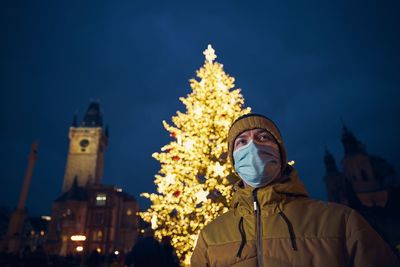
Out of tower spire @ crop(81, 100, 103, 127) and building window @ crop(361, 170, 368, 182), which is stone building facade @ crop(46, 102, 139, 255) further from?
building window @ crop(361, 170, 368, 182)

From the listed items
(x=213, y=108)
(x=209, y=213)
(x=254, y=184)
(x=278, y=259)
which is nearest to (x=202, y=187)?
(x=209, y=213)

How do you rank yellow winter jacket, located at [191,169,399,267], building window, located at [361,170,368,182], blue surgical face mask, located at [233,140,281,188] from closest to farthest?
yellow winter jacket, located at [191,169,399,267] < blue surgical face mask, located at [233,140,281,188] < building window, located at [361,170,368,182]

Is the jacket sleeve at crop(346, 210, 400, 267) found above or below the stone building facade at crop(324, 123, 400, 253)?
below

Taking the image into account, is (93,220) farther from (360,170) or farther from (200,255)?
(360,170)

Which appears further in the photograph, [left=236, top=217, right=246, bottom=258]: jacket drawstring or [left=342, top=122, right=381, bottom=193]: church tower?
[left=342, top=122, right=381, bottom=193]: church tower

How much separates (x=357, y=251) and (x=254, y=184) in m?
1.02

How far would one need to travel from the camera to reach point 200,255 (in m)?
2.41

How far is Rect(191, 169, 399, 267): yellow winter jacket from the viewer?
1.78m

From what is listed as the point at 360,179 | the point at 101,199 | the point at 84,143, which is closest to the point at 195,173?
the point at 101,199

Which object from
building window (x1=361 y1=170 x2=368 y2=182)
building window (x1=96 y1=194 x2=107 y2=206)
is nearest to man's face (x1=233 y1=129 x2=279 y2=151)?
building window (x1=96 y1=194 x2=107 y2=206)

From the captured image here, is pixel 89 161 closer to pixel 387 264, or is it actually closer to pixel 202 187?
pixel 202 187

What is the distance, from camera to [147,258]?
628 centimetres

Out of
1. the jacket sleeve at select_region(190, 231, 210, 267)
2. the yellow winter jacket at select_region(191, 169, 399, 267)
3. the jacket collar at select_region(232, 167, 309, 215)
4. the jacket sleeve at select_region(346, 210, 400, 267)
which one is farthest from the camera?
the jacket sleeve at select_region(190, 231, 210, 267)

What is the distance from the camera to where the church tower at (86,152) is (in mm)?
63594
